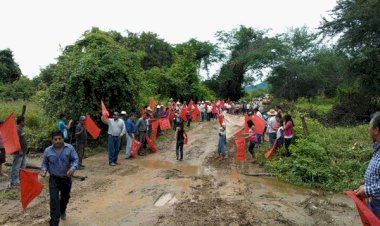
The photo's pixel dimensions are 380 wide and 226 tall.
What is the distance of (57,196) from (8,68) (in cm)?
4298

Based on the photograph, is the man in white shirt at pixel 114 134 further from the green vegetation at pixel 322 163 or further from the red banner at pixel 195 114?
the red banner at pixel 195 114

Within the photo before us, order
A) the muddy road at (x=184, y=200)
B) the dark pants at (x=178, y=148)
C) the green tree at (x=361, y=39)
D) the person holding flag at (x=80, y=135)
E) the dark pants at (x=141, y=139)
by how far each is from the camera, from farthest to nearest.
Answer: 1. the green tree at (x=361, y=39)
2. the dark pants at (x=141, y=139)
3. the dark pants at (x=178, y=148)
4. the person holding flag at (x=80, y=135)
5. the muddy road at (x=184, y=200)

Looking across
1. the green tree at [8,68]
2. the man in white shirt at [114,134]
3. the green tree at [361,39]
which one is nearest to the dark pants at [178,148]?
the man in white shirt at [114,134]

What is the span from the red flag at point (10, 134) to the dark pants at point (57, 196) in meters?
3.09

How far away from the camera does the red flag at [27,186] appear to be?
723cm

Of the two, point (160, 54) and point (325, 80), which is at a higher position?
point (160, 54)

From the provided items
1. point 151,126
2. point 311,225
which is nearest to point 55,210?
point 311,225

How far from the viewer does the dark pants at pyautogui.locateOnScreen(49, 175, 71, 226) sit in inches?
266

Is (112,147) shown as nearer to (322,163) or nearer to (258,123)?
→ (258,123)

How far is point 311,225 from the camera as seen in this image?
7.69 m

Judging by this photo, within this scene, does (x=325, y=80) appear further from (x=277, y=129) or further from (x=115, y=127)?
(x=115, y=127)

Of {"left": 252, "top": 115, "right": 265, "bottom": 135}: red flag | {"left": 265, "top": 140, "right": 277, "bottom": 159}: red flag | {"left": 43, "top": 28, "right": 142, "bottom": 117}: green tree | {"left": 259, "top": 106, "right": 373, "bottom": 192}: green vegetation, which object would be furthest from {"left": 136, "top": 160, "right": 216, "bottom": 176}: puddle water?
{"left": 43, "top": 28, "right": 142, "bottom": 117}: green tree

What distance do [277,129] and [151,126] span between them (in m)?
6.15

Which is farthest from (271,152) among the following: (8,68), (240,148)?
(8,68)
